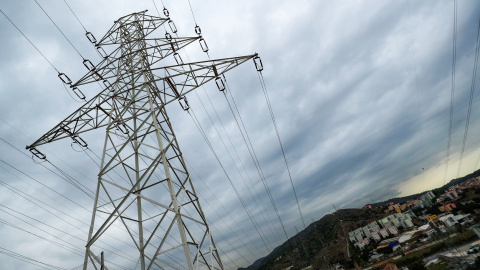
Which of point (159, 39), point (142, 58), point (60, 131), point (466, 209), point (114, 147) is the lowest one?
point (466, 209)

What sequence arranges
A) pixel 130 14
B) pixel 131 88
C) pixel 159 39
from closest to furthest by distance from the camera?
pixel 131 88
pixel 159 39
pixel 130 14

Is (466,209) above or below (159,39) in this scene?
below

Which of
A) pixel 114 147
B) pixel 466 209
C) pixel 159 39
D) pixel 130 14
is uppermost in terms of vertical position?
pixel 130 14

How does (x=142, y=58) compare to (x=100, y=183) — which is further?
(x=142, y=58)

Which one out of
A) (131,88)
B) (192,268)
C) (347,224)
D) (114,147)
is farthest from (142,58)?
(347,224)

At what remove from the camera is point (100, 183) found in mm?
6727

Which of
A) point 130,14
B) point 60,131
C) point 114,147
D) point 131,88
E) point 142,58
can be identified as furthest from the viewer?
point 130,14

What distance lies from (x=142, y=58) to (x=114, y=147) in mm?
4657

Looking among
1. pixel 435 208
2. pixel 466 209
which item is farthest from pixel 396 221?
pixel 466 209

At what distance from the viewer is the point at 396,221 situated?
101438 millimetres

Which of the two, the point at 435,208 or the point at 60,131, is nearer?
the point at 60,131

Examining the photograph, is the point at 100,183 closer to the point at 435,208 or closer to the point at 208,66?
the point at 208,66

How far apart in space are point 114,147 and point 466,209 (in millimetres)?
100995

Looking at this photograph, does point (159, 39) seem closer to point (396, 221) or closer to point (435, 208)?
point (396, 221)
